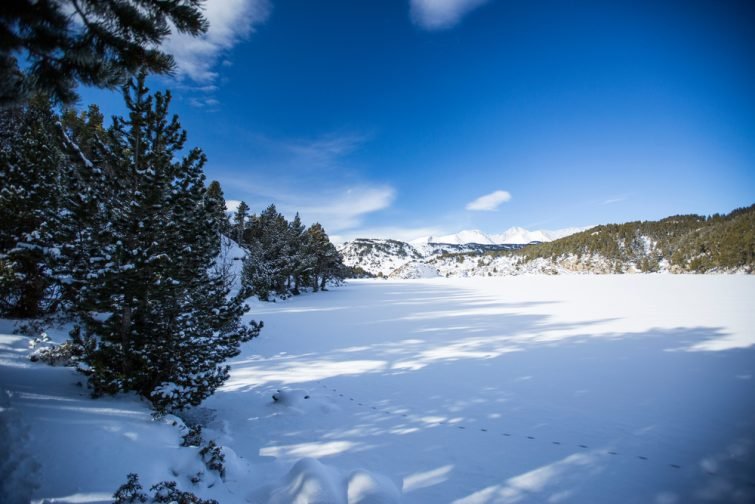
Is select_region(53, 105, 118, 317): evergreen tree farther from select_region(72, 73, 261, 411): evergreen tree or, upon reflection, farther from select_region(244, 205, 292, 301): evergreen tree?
select_region(244, 205, 292, 301): evergreen tree

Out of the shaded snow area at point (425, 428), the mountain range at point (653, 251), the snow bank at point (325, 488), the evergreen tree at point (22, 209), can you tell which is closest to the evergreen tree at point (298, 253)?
the evergreen tree at point (22, 209)

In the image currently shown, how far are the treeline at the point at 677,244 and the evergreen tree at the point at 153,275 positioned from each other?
3410 inches

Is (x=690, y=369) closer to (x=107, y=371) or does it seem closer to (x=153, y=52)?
(x=153, y=52)

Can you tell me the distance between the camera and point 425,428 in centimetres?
597

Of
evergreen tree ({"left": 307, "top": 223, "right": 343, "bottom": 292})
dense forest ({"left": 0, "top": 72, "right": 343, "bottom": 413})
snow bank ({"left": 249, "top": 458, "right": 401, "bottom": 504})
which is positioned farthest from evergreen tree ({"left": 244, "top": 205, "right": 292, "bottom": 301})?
snow bank ({"left": 249, "top": 458, "right": 401, "bottom": 504})

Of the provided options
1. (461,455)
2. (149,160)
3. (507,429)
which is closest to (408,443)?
(461,455)

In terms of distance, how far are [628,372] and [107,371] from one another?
44.8 ft

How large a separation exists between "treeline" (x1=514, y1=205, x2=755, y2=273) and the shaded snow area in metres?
70.6

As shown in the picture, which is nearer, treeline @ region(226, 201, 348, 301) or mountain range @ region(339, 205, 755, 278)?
treeline @ region(226, 201, 348, 301)

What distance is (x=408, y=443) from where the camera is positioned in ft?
17.7

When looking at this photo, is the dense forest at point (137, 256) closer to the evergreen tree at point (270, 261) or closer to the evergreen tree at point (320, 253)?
the evergreen tree at point (270, 261)

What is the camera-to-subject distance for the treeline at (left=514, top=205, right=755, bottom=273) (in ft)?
183

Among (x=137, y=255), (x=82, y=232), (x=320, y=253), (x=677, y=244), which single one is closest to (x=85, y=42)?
(x=137, y=255)

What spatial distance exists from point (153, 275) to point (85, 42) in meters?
3.88
